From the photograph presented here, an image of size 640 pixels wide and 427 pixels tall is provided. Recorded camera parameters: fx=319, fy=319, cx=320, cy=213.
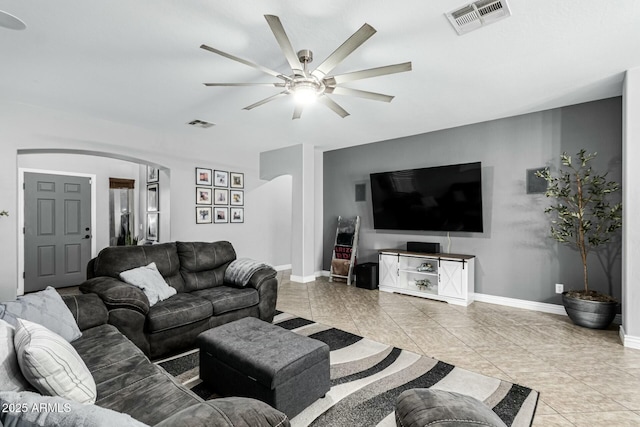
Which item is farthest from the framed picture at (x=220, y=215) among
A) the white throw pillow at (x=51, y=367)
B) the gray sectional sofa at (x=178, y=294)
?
the white throw pillow at (x=51, y=367)

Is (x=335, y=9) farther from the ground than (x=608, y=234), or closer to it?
farther from the ground

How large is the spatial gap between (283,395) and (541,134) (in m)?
4.34

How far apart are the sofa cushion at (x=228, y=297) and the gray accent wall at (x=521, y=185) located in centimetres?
293

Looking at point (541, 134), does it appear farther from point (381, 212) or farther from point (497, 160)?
point (381, 212)

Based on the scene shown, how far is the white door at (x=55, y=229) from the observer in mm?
5141

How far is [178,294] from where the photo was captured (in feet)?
10.8

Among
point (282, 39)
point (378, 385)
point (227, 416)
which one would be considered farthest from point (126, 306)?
point (282, 39)

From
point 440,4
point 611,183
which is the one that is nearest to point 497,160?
point 611,183

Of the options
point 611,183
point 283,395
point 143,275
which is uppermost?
point 611,183

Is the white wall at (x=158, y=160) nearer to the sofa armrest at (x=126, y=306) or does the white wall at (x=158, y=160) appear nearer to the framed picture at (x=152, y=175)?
the framed picture at (x=152, y=175)

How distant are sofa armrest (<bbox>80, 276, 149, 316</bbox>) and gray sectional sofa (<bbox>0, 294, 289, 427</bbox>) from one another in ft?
0.51

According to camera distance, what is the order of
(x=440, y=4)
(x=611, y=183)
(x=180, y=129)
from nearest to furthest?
(x=440, y=4)
(x=611, y=183)
(x=180, y=129)

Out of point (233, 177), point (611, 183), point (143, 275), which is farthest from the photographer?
point (233, 177)

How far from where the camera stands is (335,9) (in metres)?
2.07
